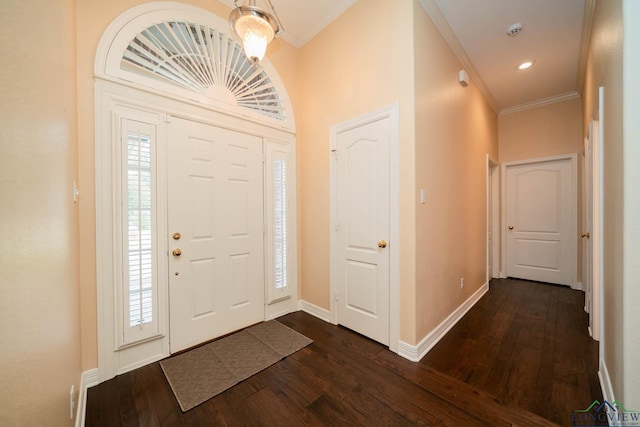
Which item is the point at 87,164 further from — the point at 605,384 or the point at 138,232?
Result: the point at 605,384

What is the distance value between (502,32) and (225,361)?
4260 millimetres

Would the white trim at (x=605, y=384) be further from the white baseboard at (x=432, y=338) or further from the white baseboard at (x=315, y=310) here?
the white baseboard at (x=315, y=310)

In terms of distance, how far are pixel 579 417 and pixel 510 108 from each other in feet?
15.4

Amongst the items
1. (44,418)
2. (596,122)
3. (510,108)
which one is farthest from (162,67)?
(510,108)

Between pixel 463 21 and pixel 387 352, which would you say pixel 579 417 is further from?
pixel 463 21

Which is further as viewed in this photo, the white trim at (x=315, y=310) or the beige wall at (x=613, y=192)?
the white trim at (x=315, y=310)

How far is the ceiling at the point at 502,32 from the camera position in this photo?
2.21 meters

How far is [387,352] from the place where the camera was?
80.7 inches

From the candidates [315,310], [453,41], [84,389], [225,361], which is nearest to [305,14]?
[453,41]

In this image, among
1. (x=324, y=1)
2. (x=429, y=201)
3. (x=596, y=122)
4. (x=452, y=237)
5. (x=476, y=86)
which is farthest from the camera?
(x=476, y=86)

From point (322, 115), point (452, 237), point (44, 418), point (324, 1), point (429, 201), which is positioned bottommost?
point (44, 418)

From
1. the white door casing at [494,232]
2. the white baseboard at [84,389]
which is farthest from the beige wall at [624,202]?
the white door casing at [494,232]

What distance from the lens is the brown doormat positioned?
164 centimetres

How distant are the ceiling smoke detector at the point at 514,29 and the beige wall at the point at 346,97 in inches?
54.8
